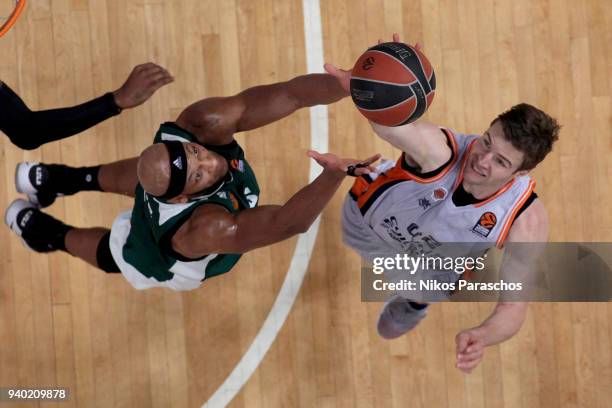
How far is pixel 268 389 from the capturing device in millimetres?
4832

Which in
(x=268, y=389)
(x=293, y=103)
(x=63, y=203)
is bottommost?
(x=268, y=389)

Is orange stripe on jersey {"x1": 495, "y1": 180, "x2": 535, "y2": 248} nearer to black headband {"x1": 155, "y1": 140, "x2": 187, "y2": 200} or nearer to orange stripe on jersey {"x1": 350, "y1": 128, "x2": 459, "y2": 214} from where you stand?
orange stripe on jersey {"x1": 350, "y1": 128, "x2": 459, "y2": 214}

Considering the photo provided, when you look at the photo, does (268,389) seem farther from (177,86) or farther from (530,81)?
(530,81)

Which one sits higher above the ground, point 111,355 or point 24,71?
point 24,71

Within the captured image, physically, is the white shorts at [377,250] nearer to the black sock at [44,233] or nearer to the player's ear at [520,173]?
the player's ear at [520,173]

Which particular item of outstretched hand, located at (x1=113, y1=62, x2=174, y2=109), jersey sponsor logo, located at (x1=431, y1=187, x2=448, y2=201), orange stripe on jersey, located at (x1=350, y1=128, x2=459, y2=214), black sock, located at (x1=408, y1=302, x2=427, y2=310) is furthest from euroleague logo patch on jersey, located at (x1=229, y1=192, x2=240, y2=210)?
black sock, located at (x1=408, y1=302, x2=427, y2=310)

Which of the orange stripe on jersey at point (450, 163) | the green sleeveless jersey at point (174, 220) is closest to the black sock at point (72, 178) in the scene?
the green sleeveless jersey at point (174, 220)

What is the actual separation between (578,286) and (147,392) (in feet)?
10.4

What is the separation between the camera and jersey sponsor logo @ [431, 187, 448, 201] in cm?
353

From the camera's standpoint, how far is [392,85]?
3131 mm

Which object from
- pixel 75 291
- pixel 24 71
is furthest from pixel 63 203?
pixel 24 71

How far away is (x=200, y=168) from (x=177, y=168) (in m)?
0.16

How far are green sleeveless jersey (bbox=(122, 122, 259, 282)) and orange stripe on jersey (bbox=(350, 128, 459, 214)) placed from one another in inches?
24.6

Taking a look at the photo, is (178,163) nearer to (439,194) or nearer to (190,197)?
(190,197)
